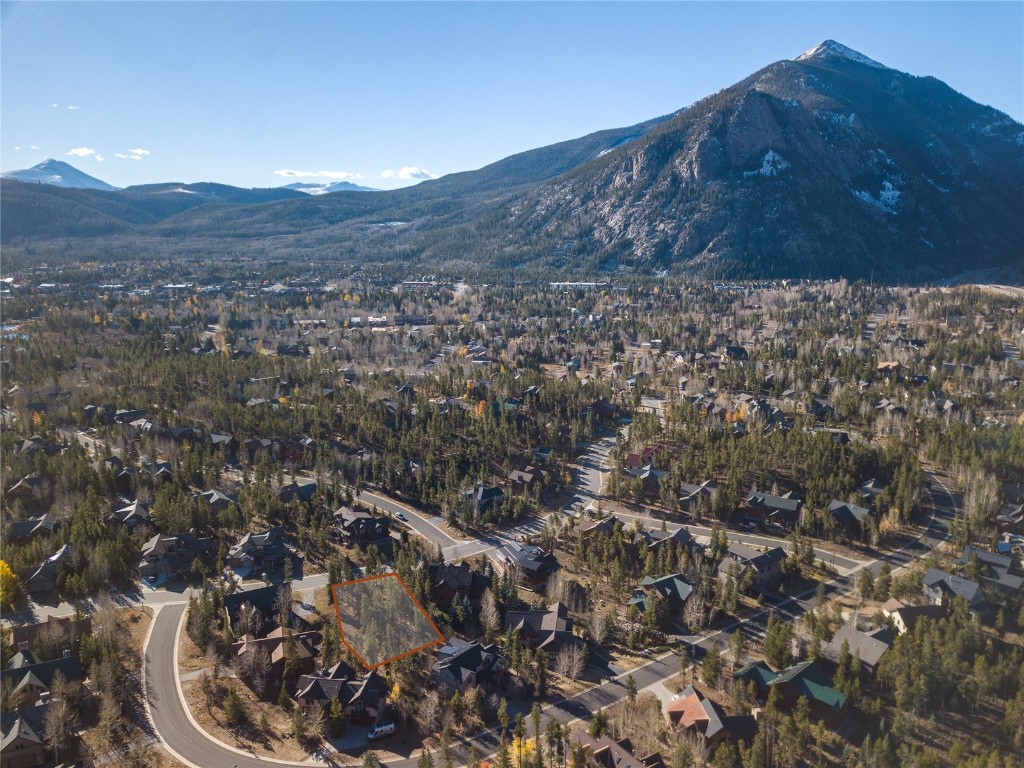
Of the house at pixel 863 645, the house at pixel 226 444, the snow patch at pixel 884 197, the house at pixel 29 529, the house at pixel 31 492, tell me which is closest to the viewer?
the house at pixel 863 645

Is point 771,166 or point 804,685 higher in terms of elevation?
point 771,166

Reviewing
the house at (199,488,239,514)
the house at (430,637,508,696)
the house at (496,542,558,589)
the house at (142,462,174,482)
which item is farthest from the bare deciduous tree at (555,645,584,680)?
the house at (142,462,174,482)

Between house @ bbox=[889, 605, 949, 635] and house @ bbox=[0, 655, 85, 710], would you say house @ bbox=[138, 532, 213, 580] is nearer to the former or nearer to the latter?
house @ bbox=[0, 655, 85, 710]

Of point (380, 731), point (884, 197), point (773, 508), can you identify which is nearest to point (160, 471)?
point (380, 731)

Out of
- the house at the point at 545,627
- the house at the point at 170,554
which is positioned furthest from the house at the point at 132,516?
the house at the point at 545,627

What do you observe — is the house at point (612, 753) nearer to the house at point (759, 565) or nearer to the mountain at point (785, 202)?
the house at point (759, 565)

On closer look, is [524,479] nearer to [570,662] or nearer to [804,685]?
[570,662]

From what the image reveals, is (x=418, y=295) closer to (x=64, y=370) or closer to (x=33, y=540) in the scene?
(x=64, y=370)
